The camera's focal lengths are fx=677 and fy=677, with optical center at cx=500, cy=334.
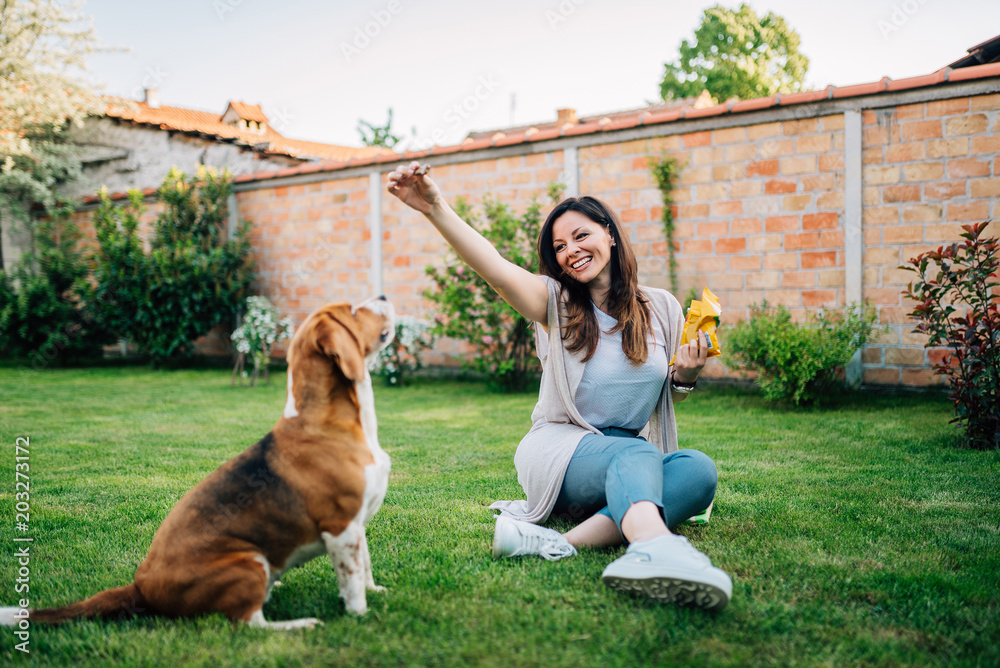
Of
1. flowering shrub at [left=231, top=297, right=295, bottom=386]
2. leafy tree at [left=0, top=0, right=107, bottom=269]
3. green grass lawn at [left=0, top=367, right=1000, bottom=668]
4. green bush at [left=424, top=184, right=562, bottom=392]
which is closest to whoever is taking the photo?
green grass lawn at [left=0, top=367, right=1000, bottom=668]

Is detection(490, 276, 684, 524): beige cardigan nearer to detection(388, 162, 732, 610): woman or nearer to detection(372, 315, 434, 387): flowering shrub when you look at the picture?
detection(388, 162, 732, 610): woman

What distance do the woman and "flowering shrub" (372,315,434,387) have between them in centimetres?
545

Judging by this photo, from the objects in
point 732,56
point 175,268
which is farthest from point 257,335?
point 732,56

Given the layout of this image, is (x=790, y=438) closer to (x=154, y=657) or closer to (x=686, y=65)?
(x=154, y=657)

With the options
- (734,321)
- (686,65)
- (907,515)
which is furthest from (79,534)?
(686,65)

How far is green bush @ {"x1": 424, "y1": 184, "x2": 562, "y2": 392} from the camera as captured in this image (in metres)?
7.75

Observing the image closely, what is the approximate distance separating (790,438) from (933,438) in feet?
3.09

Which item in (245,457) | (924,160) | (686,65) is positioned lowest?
(245,457)

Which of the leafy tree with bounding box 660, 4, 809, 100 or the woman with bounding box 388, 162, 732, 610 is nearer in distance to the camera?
the woman with bounding box 388, 162, 732, 610

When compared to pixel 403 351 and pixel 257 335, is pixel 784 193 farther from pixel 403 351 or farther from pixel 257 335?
pixel 257 335

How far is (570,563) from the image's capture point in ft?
8.53

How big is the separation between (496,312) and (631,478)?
17.9 feet

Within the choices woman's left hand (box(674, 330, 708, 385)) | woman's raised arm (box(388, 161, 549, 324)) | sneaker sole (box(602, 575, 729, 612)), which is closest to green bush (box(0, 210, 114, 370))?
woman's raised arm (box(388, 161, 549, 324))

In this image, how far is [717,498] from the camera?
11.5 ft
